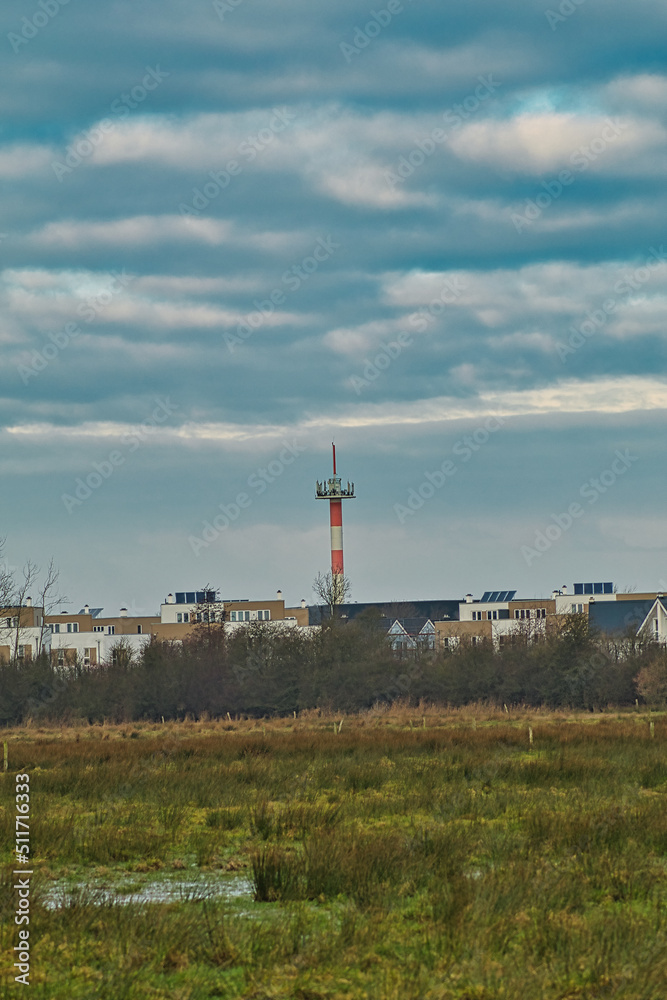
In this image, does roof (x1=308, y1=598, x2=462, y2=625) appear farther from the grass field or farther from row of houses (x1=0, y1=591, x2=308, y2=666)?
the grass field

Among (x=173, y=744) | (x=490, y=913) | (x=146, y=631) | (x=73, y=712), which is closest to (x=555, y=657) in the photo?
(x=73, y=712)

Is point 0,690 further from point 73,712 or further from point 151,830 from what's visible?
point 151,830

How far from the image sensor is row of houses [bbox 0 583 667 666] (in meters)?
73.0

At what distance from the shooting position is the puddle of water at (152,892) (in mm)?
8680

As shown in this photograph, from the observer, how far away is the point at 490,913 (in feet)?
26.8

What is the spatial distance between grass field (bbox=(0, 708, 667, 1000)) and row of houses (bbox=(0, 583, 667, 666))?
4247 centimetres

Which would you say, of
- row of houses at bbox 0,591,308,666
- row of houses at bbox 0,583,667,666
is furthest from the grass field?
row of houses at bbox 0,591,308,666

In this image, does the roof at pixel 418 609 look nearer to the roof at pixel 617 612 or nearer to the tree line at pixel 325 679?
the roof at pixel 617 612

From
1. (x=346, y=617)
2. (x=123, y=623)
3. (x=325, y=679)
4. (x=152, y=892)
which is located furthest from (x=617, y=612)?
(x=152, y=892)

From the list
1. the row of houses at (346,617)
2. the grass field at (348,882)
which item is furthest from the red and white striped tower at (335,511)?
the grass field at (348,882)

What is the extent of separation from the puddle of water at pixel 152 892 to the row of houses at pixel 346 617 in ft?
159

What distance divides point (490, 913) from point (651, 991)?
189 centimetres

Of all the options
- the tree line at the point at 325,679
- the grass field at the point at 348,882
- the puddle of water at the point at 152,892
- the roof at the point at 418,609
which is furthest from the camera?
the roof at the point at 418,609

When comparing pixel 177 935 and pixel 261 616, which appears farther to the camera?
pixel 261 616
